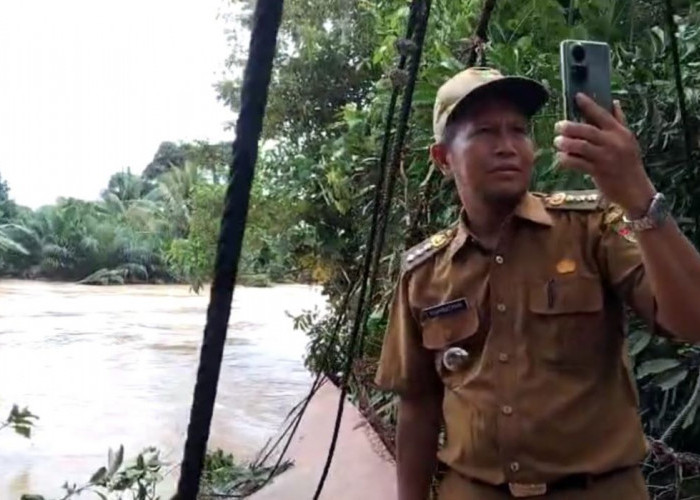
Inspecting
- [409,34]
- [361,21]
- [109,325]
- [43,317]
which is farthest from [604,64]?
[43,317]

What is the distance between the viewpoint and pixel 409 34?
132cm

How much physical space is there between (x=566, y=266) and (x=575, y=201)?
0.25 feet

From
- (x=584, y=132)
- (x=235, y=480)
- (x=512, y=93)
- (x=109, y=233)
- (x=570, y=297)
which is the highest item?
(x=109, y=233)

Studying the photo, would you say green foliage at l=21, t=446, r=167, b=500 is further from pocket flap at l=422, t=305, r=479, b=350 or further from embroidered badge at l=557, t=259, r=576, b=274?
embroidered badge at l=557, t=259, r=576, b=274

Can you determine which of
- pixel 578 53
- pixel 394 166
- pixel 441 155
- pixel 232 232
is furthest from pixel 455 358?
pixel 394 166

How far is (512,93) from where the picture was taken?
0.93 metres

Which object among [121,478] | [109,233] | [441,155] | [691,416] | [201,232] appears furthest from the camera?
[109,233]

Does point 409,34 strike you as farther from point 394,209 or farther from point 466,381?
point 394,209

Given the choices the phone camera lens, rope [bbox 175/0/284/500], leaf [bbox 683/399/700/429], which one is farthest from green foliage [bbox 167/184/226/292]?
rope [bbox 175/0/284/500]

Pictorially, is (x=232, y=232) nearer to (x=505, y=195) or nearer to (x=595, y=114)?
(x=595, y=114)

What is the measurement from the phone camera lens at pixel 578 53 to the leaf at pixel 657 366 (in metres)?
1.04

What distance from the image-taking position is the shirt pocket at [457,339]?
0.90 metres

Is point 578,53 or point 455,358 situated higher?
point 578,53

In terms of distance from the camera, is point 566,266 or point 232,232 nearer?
point 232,232
